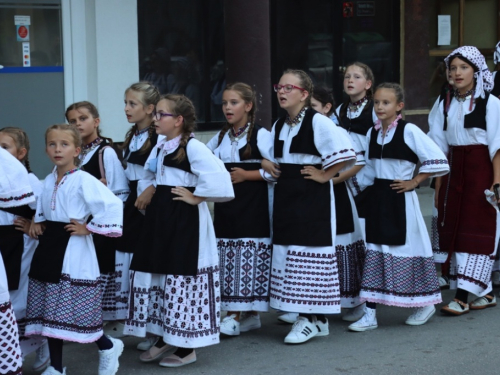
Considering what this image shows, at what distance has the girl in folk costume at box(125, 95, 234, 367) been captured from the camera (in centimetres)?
554

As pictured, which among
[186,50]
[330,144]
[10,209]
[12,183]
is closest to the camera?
[12,183]

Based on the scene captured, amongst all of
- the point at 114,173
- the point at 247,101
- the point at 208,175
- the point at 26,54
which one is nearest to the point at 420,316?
the point at 247,101

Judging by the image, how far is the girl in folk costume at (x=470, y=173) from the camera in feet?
22.4

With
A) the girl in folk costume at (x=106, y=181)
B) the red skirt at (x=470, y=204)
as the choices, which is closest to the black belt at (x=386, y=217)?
the red skirt at (x=470, y=204)

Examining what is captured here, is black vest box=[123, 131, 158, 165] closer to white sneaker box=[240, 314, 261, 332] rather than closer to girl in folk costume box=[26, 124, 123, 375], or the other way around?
girl in folk costume box=[26, 124, 123, 375]

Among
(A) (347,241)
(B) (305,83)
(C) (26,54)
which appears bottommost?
(A) (347,241)

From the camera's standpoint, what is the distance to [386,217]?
21.4ft

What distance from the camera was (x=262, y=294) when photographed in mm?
6352

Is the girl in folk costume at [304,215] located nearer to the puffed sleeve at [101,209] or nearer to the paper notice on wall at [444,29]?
the puffed sleeve at [101,209]

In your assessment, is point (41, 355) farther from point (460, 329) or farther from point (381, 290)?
point (460, 329)

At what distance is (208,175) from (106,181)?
35.3 inches

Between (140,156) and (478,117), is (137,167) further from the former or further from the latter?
(478,117)

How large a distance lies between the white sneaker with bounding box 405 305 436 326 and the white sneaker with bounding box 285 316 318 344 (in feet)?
2.62

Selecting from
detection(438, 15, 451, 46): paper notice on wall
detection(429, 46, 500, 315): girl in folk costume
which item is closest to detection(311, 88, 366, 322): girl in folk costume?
detection(429, 46, 500, 315): girl in folk costume
